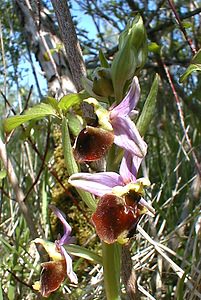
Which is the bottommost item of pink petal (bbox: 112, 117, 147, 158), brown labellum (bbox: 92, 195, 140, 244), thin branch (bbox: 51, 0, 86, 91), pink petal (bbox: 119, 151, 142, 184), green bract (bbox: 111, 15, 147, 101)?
brown labellum (bbox: 92, 195, 140, 244)

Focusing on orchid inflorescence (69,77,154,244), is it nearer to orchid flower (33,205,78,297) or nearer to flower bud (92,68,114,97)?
flower bud (92,68,114,97)

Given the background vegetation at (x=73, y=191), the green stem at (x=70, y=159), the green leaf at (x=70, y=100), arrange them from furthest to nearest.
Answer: the background vegetation at (x=73, y=191) < the green leaf at (x=70, y=100) < the green stem at (x=70, y=159)

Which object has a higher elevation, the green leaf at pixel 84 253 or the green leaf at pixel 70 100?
the green leaf at pixel 70 100

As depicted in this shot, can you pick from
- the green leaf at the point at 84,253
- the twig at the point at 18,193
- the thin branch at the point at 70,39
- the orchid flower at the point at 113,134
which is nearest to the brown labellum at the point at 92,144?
the orchid flower at the point at 113,134

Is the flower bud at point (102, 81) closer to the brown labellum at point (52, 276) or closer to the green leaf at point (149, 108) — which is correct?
the green leaf at point (149, 108)

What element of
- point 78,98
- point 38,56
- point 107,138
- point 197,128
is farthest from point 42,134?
point 107,138

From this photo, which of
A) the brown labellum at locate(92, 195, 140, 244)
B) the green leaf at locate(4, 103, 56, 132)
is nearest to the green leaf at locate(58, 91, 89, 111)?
the green leaf at locate(4, 103, 56, 132)

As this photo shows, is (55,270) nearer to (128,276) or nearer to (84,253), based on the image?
(84,253)
